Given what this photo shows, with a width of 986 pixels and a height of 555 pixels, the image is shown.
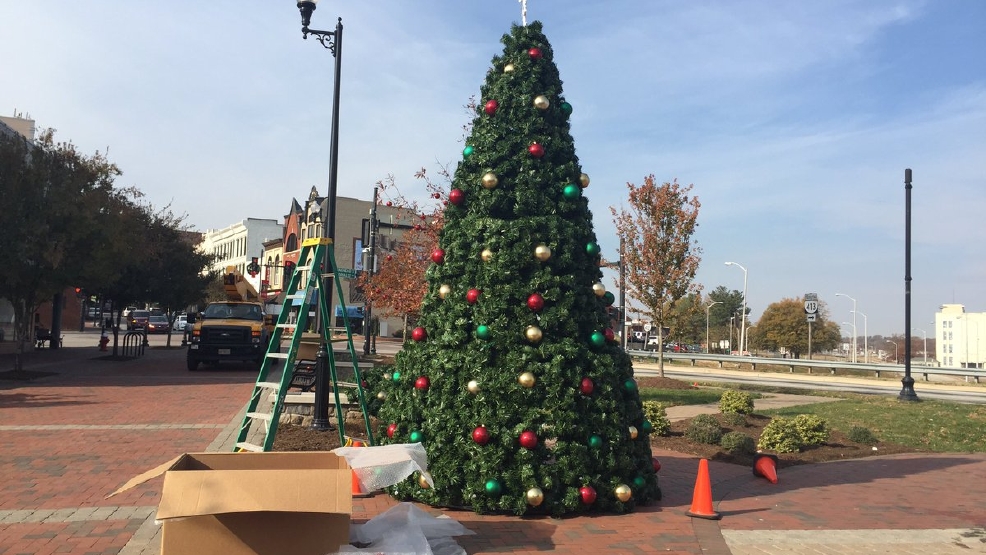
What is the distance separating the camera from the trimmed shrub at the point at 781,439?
421 inches

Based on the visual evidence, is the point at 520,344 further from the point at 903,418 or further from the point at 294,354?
the point at 903,418

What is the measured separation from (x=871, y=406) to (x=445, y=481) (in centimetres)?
1309

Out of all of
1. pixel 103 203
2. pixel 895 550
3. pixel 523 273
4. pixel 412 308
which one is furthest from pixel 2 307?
pixel 895 550

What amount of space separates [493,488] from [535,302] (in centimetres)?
162

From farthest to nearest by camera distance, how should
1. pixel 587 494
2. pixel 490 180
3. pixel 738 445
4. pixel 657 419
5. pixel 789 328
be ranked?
pixel 789 328, pixel 657 419, pixel 738 445, pixel 490 180, pixel 587 494

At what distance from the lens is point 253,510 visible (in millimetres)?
4090

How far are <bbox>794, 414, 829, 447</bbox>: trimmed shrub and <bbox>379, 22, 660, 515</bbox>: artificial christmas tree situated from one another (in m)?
5.05

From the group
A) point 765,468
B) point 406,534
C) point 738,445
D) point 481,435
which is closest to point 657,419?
point 738,445

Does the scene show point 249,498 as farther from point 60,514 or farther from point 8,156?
point 8,156

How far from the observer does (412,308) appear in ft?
67.4

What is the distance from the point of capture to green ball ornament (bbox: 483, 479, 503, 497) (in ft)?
20.6

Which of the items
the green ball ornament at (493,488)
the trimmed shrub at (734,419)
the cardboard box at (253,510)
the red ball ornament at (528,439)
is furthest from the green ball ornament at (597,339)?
the trimmed shrub at (734,419)

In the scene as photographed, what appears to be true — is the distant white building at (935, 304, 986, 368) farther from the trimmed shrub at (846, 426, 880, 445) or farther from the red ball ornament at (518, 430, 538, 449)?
the red ball ornament at (518, 430, 538, 449)

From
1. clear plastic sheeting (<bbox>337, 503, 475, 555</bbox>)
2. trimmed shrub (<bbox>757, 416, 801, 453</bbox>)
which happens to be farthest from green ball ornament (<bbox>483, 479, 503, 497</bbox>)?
trimmed shrub (<bbox>757, 416, 801, 453</bbox>)
